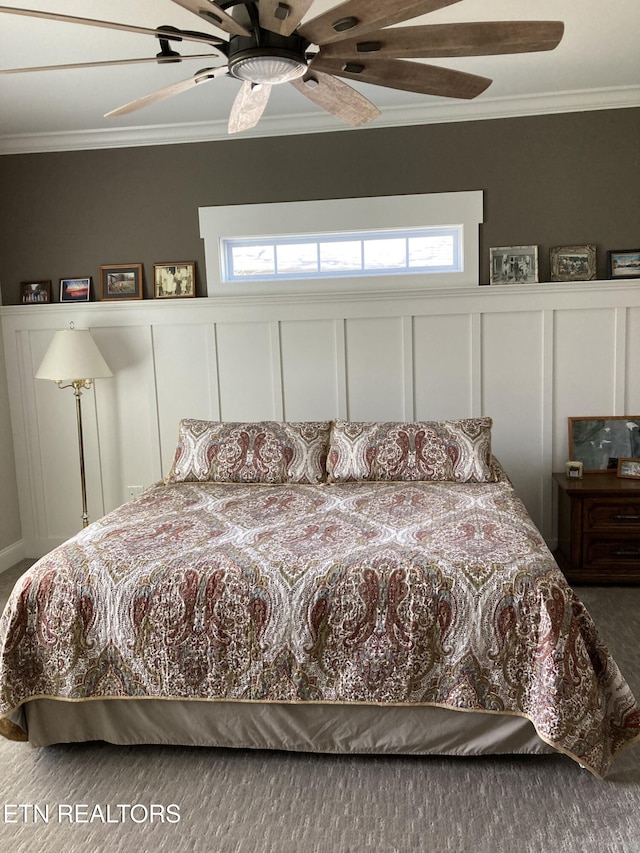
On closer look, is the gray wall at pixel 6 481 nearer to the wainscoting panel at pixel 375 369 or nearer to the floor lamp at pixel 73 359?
the floor lamp at pixel 73 359

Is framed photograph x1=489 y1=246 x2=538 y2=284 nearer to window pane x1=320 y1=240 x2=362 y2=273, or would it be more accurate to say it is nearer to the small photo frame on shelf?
window pane x1=320 y1=240 x2=362 y2=273

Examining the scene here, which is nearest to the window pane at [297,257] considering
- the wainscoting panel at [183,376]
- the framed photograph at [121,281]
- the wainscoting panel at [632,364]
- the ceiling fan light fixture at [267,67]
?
the wainscoting panel at [183,376]

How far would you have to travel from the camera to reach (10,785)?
2246 mm

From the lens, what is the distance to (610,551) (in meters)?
3.66

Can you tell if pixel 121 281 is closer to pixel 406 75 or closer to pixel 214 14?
pixel 406 75

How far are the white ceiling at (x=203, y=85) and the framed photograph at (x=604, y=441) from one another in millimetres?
1741

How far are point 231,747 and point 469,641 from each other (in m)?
0.88

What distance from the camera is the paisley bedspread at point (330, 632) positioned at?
2.15 m

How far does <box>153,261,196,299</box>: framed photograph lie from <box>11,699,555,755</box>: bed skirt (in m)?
2.59

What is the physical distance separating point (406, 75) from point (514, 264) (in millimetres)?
2157

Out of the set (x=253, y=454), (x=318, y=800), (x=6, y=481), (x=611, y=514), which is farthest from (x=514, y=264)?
(x=6, y=481)

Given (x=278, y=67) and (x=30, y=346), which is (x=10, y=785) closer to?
(x=278, y=67)

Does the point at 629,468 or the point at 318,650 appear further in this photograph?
the point at 629,468

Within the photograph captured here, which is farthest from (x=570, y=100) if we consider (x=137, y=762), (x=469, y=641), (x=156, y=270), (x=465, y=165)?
(x=137, y=762)
